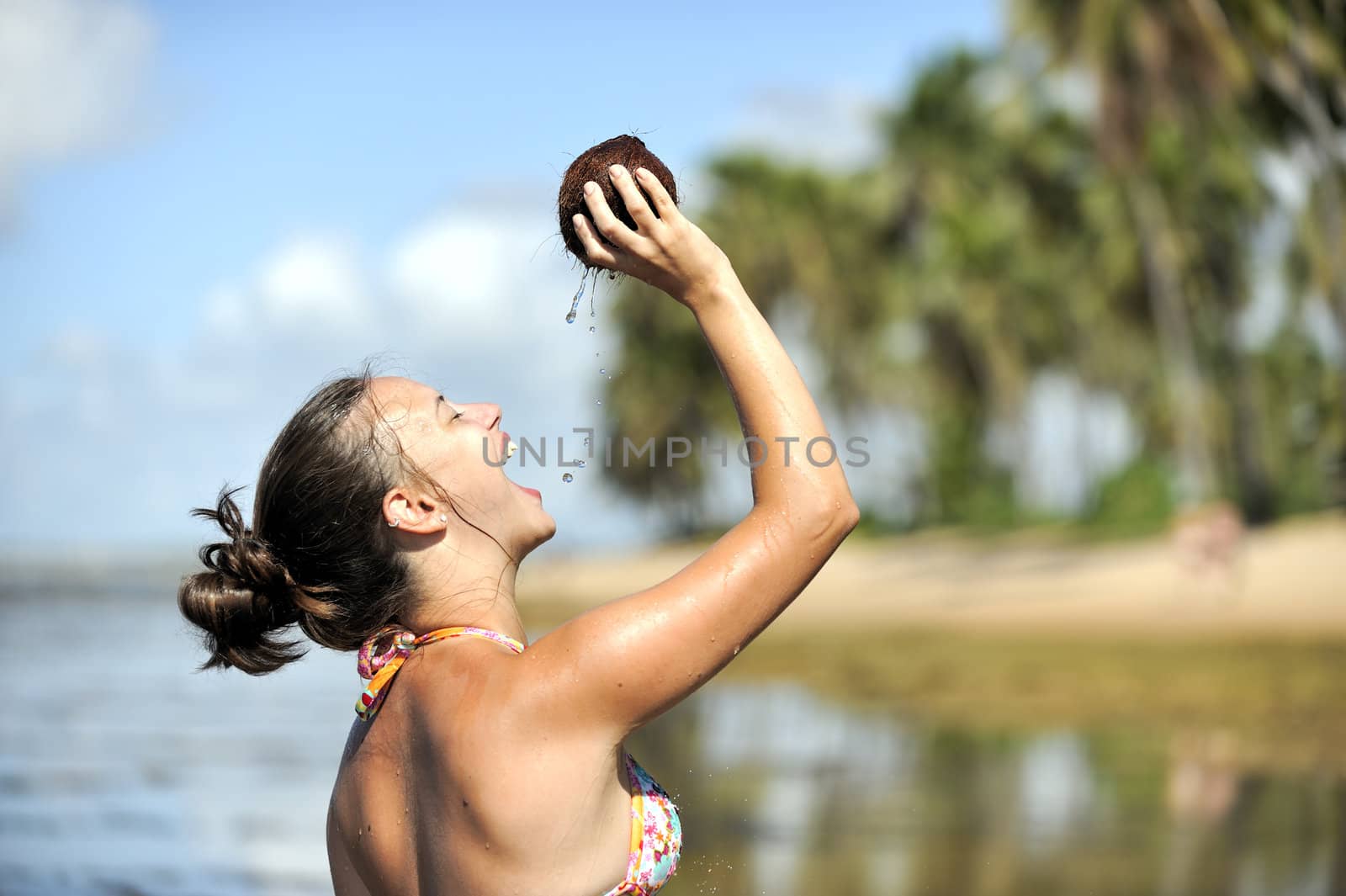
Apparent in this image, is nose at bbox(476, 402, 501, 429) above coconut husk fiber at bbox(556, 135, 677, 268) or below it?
below

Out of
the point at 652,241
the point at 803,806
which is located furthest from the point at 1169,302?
the point at 652,241

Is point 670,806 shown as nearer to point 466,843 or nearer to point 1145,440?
point 466,843

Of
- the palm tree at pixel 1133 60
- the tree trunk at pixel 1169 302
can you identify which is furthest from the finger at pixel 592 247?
the tree trunk at pixel 1169 302

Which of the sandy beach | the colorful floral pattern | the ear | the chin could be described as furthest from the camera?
the sandy beach

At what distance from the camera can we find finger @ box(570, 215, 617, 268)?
1740 mm

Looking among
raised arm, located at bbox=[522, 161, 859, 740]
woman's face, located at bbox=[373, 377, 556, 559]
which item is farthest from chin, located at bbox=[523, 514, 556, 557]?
raised arm, located at bbox=[522, 161, 859, 740]

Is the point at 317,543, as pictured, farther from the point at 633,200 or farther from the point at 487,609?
the point at 633,200

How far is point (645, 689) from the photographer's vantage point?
65.4 inches

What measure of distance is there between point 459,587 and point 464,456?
0.19m

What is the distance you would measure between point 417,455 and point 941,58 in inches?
1958

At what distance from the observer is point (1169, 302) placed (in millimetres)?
37031

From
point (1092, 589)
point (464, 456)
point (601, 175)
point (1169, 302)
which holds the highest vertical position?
point (1169, 302)

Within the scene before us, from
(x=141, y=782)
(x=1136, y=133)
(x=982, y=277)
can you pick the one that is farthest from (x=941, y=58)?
(x=141, y=782)

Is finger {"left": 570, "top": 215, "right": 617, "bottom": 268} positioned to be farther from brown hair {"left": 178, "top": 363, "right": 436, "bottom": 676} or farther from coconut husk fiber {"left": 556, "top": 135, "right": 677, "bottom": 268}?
brown hair {"left": 178, "top": 363, "right": 436, "bottom": 676}
